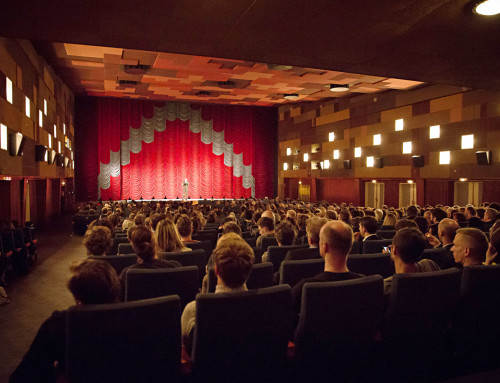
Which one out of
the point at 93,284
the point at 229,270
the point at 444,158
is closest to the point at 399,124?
the point at 444,158

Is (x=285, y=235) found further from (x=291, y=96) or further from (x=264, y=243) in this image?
(x=291, y=96)

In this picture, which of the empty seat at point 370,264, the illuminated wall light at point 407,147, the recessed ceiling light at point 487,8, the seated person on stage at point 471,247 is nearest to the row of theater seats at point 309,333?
the seated person on stage at point 471,247

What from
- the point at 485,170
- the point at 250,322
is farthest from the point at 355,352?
the point at 485,170

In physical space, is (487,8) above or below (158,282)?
above

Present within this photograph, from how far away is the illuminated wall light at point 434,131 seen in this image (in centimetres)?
1311

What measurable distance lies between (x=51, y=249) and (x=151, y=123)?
1449cm

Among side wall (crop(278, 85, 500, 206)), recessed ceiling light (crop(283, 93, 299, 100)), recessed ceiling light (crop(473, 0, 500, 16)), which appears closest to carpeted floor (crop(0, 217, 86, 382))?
recessed ceiling light (crop(473, 0, 500, 16))

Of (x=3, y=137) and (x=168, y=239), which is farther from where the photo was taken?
(x=3, y=137)

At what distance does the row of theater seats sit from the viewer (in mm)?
1615

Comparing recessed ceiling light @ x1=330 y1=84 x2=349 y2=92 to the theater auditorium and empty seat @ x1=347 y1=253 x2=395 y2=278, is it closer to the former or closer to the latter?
the theater auditorium

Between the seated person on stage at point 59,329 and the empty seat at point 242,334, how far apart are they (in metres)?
0.43

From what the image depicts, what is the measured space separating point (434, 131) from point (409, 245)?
12.3 meters

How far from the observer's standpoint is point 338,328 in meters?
1.96

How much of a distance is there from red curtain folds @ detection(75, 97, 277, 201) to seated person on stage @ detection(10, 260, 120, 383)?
20.5m
